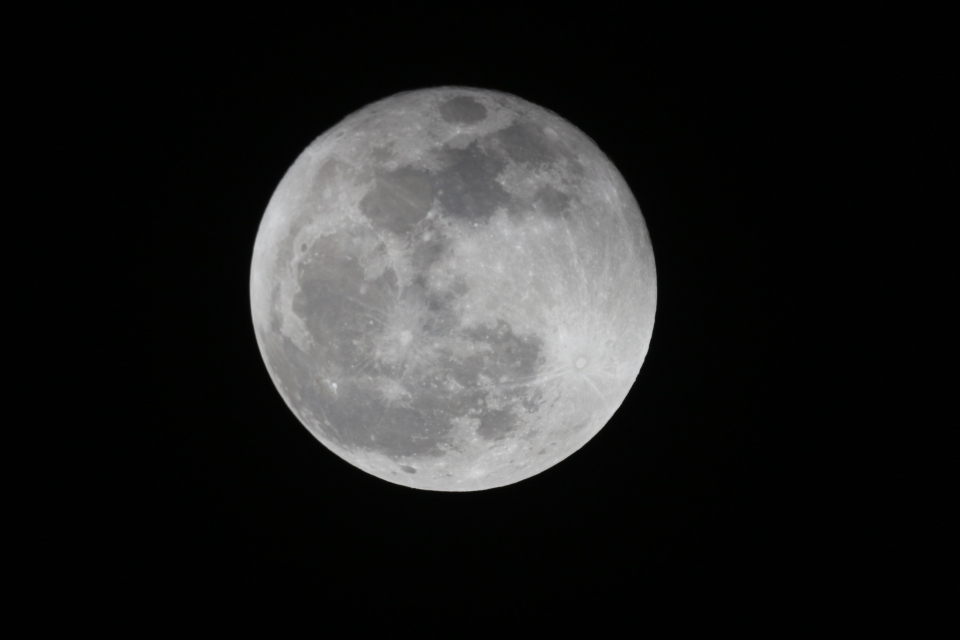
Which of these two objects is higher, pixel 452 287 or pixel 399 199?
pixel 399 199

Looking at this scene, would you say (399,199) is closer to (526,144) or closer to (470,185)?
(470,185)

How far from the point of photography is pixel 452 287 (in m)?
3.75

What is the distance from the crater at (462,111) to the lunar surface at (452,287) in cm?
1

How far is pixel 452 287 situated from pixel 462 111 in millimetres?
1168

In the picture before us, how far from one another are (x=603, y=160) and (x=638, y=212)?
0.42 m

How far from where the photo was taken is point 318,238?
158 inches

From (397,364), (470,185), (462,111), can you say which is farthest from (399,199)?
(397,364)

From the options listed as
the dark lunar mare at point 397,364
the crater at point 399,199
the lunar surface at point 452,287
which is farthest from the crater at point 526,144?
the dark lunar mare at point 397,364

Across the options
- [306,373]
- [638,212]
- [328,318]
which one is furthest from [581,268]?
[306,373]

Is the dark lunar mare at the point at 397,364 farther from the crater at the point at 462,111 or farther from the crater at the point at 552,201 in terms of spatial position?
the crater at the point at 462,111

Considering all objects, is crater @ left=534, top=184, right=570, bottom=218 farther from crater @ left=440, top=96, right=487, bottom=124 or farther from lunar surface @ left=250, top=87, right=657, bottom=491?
crater @ left=440, top=96, right=487, bottom=124

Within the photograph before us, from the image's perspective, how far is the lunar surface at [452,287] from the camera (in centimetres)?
379

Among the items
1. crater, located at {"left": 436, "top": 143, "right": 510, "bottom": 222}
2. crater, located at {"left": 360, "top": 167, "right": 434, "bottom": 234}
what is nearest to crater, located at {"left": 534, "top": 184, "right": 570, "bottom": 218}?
crater, located at {"left": 436, "top": 143, "right": 510, "bottom": 222}

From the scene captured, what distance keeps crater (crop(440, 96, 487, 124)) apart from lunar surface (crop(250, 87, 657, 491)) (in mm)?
13
